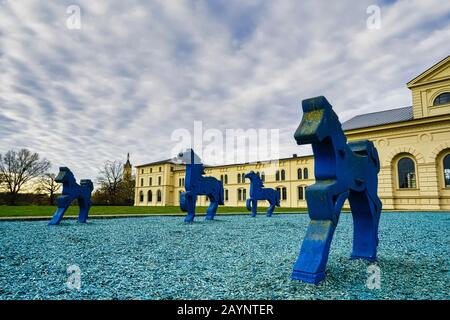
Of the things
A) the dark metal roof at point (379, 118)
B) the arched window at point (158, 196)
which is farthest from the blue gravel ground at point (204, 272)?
the arched window at point (158, 196)

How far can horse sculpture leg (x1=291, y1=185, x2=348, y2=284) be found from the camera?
301 centimetres

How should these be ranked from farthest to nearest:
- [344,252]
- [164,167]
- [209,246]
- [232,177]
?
[164,167], [232,177], [209,246], [344,252]

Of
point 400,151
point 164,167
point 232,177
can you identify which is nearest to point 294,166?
point 232,177

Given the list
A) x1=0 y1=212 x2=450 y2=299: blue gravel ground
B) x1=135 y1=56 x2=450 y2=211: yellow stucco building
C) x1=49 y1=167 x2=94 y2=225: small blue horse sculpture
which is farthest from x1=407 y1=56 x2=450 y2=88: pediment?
x1=49 y1=167 x2=94 y2=225: small blue horse sculpture

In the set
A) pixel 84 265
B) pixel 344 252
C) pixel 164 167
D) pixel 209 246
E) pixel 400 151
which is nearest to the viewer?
pixel 84 265

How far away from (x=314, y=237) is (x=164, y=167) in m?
61.4

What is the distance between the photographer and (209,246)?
5586 millimetres

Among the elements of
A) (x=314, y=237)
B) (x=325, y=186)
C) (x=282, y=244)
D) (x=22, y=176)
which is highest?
(x=22, y=176)

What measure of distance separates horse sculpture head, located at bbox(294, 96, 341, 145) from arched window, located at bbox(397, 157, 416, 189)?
84.6ft

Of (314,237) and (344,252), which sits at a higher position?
(314,237)

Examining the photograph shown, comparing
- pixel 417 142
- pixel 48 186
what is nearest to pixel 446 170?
pixel 417 142

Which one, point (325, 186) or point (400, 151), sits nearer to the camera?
point (325, 186)

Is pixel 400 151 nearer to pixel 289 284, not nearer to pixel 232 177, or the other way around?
pixel 289 284

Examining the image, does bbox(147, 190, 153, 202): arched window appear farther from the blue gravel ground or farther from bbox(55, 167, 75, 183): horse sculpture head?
the blue gravel ground
